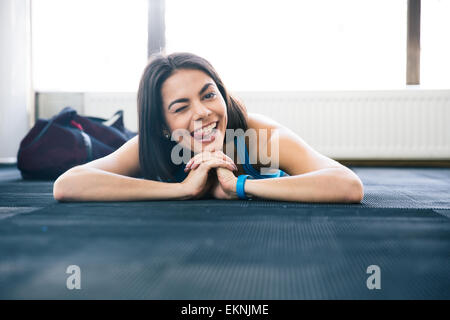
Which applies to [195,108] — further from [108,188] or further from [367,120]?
[367,120]


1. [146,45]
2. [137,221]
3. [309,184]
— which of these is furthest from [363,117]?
[137,221]

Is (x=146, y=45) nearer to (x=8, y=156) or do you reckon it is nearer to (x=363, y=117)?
(x=8, y=156)

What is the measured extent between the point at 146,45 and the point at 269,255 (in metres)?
3.19

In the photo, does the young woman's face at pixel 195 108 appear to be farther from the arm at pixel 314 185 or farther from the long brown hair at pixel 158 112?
the arm at pixel 314 185

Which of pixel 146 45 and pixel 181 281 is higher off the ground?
pixel 146 45

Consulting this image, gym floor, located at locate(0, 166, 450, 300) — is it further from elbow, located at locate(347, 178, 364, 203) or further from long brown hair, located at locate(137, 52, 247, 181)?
long brown hair, located at locate(137, 52, 247, 181)

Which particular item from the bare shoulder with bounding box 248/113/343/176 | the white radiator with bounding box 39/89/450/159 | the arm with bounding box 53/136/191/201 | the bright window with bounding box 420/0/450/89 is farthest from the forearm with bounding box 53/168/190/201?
the bright window with bounding box 420/0/450/89

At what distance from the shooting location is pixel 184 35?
3475 millimetres

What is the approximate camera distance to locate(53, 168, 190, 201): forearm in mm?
1284

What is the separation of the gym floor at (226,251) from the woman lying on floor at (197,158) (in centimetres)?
6

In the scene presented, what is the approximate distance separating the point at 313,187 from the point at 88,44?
3026mm

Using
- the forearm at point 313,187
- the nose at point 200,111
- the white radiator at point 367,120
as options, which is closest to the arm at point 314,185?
the forearm at point 313,187

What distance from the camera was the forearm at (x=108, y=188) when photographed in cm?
128
